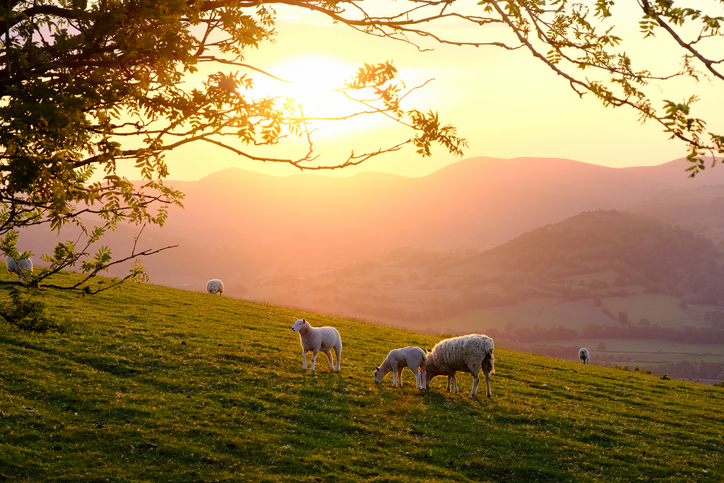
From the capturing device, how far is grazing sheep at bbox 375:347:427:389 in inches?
751

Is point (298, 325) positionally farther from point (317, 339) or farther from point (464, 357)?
point (464, 357)

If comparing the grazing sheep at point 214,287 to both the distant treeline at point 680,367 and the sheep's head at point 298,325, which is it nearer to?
the sheep's head at point 298,325

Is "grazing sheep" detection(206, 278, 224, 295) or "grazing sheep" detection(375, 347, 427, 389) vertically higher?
"grazing sheep" detection(206, 278, 224, 295)

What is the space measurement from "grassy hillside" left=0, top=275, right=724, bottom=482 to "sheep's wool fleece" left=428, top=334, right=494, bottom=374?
1066mm

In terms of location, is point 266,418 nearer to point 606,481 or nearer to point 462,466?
point 462,466

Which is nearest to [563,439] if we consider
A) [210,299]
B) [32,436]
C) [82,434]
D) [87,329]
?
[82,434]

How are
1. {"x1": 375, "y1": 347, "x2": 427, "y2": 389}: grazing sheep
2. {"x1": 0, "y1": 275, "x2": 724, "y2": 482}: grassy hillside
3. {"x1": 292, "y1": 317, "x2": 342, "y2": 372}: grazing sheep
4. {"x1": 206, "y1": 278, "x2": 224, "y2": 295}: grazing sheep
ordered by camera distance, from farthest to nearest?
1. {"x1": 206, "y1": 278, "x2": 224, "y2": 295}: grazing sheep
2. {"x1": 292, "y1": 317, "x2": 342, "y2": 372}: grazing sheep
3. {"x1": 375, "y1": 347, "x2": 427, "y2": 389}: grazing sheep
4. {"x1": 0, "y1": 275, "x2": 724, "y2": 482}: grassy hillside

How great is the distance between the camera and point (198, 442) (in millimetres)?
12586

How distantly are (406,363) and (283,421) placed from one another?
626cm

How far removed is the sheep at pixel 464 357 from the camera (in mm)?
18469

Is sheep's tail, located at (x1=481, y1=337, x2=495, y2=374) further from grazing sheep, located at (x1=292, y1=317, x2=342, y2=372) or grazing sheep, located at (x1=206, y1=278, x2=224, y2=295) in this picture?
grazing sheep, located at (x1=206, y1=278, x2=224, y2=295)

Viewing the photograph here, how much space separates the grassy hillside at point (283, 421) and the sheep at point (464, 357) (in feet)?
3.00

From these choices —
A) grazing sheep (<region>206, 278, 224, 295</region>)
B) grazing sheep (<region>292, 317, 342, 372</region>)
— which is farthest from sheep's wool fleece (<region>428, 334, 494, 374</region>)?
grazing sheep (<region>206, 278, 224, 295</region>)

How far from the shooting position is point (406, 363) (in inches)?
762
